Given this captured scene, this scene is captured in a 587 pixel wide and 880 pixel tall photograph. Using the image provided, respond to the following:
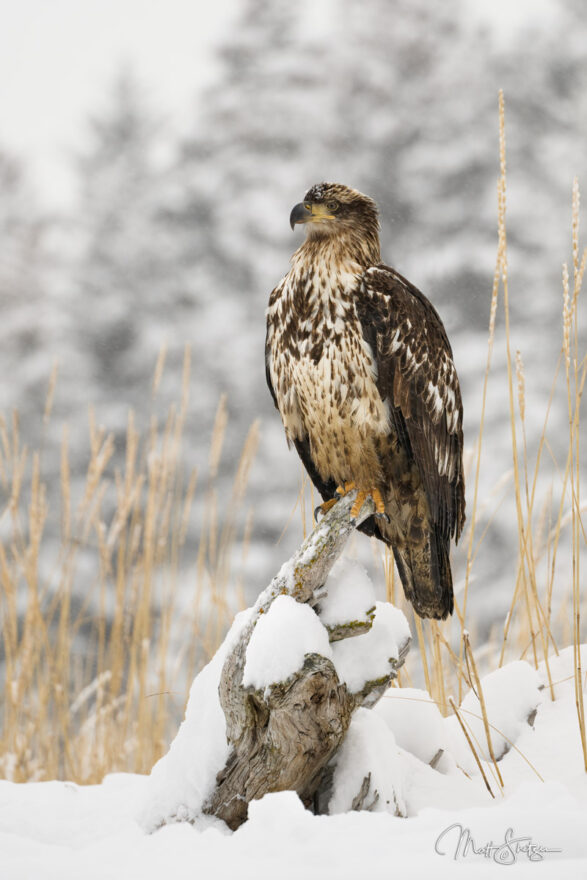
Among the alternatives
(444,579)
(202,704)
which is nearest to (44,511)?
(202,704)

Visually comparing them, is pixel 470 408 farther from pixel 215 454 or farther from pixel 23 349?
pixel 215 454

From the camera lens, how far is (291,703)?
171 centimetres

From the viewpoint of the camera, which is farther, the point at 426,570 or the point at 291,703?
the point at 426,570

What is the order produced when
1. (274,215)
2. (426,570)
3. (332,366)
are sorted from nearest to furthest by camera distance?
(332,366), (426,570), (274,215)

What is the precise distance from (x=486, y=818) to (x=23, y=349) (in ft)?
28.6

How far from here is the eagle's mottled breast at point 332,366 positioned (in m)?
2.21

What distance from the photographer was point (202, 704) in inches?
76.4

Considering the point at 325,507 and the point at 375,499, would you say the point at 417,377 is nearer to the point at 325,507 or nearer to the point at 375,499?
the point at 375,499

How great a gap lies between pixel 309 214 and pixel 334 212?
2.9 inches

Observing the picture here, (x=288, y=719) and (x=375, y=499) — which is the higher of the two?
(x=375, y=499)

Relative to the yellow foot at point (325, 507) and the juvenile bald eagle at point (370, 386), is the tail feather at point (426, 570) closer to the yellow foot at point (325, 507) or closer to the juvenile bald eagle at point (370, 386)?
the juvenile bald eagle at point (370, 386)
